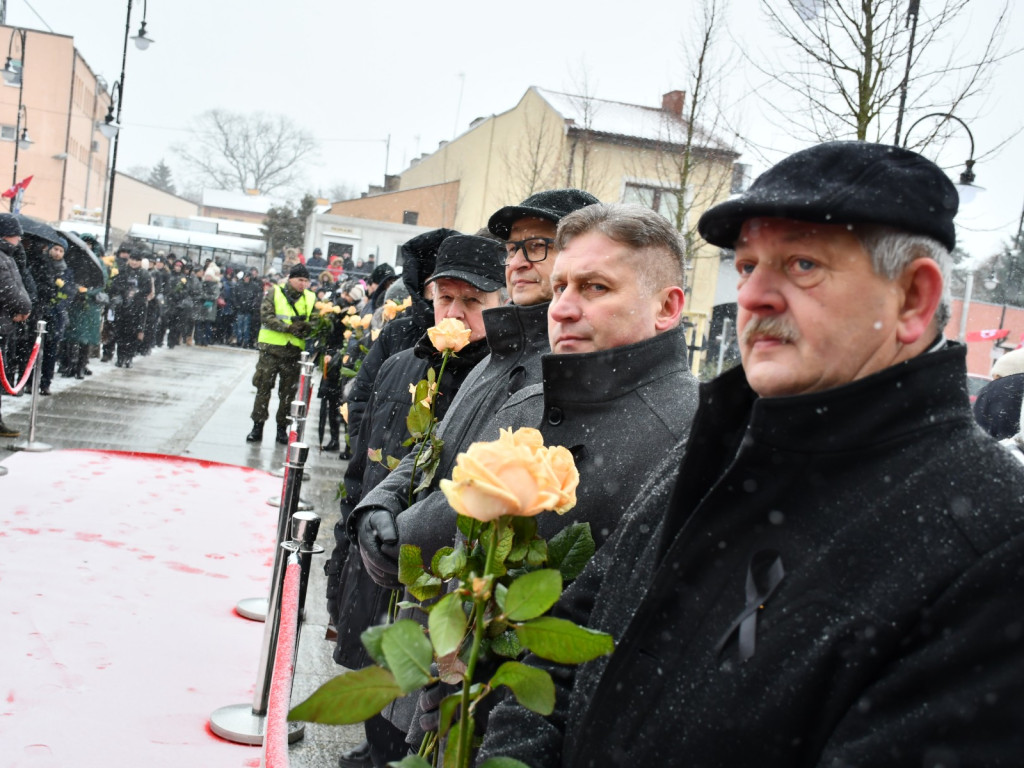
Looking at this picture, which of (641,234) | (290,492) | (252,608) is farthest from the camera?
(252,608)

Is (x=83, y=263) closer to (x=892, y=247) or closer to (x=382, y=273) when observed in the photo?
(x=382, y=273)

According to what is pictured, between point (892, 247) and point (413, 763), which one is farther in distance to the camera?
point (892, 247)

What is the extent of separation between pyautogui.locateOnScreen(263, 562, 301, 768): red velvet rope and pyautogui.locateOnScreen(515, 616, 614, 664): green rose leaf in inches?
20.6

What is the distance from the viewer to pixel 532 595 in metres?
1.48

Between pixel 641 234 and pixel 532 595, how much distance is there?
1.52 metres

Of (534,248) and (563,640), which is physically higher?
(534,248)

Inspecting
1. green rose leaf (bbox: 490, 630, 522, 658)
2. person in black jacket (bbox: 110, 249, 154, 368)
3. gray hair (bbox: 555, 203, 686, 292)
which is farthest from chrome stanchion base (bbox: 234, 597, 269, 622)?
person in black jacket (bbox: 110, 249, 154, 368)

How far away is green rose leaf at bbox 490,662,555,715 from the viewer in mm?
1461

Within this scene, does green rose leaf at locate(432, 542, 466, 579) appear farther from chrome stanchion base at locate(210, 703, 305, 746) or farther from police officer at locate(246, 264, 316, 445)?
police officer at locate(246, 264, 316, 445)

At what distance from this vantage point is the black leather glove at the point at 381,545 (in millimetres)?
2943

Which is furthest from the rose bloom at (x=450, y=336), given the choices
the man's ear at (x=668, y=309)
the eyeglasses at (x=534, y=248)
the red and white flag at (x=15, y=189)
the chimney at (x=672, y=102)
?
the chimney at (x=672, y=102)

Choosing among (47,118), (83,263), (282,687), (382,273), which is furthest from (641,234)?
(47,118)

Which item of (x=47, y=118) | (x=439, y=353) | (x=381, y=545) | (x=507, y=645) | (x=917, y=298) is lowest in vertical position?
(x=381, y=545)

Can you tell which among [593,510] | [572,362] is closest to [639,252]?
[572,362]
